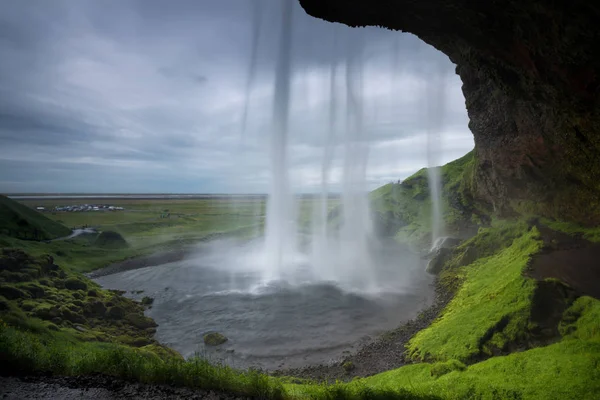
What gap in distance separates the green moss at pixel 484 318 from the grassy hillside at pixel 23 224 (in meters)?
80.6

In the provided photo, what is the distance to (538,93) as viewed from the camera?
59.9 feet

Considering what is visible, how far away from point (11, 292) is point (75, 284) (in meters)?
9.41

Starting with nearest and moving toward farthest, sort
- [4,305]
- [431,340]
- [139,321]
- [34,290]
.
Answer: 1. [4,305]
2. [431,340]
3. [34,290]
4. [139,321]

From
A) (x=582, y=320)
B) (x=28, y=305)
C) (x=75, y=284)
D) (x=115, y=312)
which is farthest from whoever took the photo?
(x=75, y=284)

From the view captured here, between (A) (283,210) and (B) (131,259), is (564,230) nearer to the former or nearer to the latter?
(A) (283,210)

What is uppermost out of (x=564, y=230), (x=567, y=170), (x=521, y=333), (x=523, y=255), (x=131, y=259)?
(x=567, y=170)

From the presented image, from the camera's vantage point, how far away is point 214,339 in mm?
30047

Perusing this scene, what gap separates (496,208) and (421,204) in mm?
41883

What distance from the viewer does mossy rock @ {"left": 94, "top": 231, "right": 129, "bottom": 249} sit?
76938 mm

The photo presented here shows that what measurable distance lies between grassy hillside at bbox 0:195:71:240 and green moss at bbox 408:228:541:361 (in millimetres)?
80646

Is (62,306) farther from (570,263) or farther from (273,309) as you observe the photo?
(570,263)

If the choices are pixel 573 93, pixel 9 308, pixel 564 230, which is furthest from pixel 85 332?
pixel 564 230

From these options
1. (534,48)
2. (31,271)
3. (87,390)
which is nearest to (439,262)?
(534,48)

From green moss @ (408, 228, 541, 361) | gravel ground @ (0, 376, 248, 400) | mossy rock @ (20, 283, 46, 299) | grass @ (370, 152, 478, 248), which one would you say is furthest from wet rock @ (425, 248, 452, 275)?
mossy rock @ (20, 283, 46, 299)
